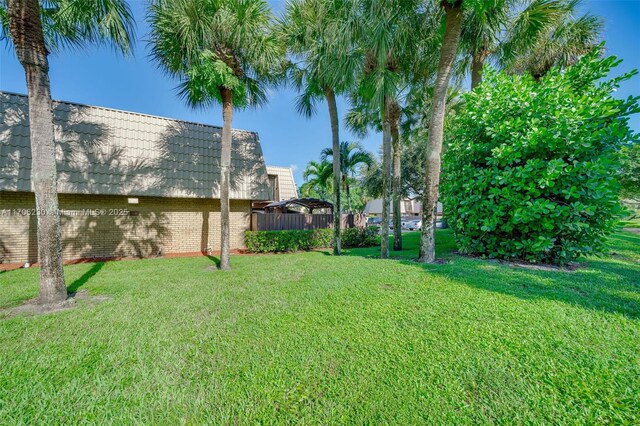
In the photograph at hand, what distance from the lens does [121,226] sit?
9.66 m

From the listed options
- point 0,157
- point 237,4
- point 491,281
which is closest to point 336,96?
point 237,4

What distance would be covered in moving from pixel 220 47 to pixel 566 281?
9.77 m

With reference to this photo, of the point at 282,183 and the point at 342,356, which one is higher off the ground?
the point at 282,183

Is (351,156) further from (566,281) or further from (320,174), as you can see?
(566,281)

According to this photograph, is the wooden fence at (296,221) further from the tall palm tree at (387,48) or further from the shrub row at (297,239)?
the tall palm tree at (387,48)

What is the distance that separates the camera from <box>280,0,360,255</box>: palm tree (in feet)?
25.1

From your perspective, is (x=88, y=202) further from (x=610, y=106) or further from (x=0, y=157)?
(x=610, y=106)

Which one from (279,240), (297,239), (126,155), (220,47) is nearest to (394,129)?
(297,239)


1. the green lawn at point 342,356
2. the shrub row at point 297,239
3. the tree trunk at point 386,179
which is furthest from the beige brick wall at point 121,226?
the tree trunk at point 386,179

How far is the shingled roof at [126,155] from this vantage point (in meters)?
8.18

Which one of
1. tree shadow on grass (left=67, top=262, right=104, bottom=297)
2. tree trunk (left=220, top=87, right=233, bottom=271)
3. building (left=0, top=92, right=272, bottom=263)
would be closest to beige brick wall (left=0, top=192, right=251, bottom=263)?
building (left=0, top=92, right=272, bottom=263)

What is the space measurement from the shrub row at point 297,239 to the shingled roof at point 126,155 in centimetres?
182

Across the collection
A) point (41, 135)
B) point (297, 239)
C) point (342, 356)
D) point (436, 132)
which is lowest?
point (342, 356)

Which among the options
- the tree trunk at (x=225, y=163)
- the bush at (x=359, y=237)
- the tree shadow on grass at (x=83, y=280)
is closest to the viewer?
the tree shadow on grass at (x=83, y=280)
